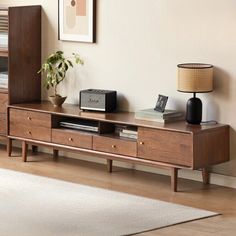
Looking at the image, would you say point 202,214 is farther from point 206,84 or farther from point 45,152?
point 45,152

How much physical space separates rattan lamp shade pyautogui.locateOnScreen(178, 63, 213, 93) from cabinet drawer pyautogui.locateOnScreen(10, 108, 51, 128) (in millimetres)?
1368

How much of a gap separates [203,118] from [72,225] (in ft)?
5.57

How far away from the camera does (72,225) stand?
16.5ft

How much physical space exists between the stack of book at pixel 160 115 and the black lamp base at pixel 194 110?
16cm

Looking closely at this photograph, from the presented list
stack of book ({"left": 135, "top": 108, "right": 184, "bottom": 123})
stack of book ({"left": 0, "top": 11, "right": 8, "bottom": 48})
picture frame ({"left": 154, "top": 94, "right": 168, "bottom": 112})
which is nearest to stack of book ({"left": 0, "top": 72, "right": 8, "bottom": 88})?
stack of book ({"left": 0, "top": 11, "right": 8, "bottom": 48})

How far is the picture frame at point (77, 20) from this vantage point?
6906 mm

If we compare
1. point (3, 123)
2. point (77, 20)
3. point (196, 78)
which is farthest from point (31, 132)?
Result: point (196, 78)

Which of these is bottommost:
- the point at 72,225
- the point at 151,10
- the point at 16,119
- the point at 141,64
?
the point at 72,225

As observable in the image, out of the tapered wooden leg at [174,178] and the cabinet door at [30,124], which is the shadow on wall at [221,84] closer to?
the tapered wooden leg at [174,178]

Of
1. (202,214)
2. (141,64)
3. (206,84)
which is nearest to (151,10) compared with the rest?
(141,64)

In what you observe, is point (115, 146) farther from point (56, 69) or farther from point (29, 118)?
point (56, 69)

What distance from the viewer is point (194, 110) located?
605 cm

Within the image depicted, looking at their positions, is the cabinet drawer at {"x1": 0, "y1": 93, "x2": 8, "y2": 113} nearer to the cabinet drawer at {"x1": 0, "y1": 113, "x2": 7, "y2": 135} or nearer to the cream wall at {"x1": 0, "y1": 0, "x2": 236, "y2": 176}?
the cabinet drawer at {"x1": 0, "y1": 113, "x2": 7, "y2": 135}

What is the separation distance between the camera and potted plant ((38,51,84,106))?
7.02m
